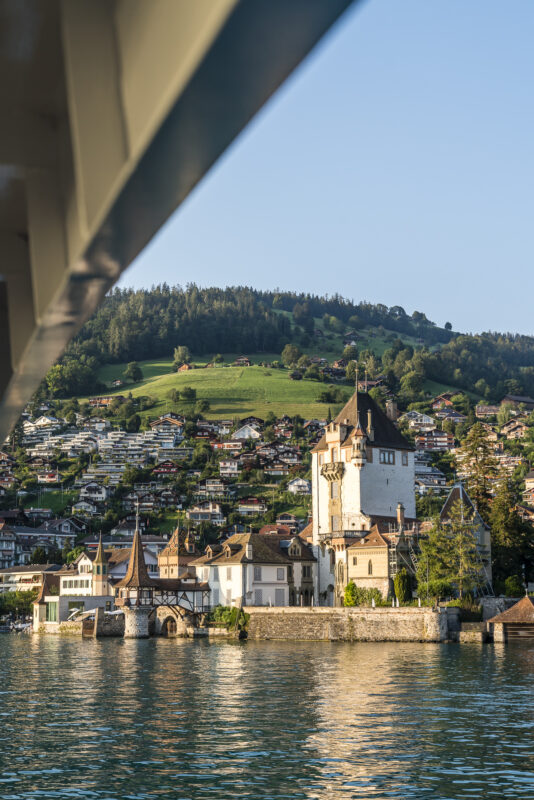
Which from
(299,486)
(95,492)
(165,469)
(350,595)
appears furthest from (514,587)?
(165,469)

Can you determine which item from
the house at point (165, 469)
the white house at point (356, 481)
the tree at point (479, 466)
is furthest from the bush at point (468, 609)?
the house at point (165, 469)

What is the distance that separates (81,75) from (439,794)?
800 inches

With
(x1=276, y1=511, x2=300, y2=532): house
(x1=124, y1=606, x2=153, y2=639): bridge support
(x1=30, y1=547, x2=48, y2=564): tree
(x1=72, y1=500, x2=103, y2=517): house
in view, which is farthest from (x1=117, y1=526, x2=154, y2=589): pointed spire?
(x1=72, y1=500, x2=103, y2=517): house

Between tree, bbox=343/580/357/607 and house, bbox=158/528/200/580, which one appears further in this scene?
house, bbox=158/528/200/580

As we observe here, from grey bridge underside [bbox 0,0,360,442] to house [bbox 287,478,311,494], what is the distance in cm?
16742

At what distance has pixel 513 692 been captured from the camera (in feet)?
129

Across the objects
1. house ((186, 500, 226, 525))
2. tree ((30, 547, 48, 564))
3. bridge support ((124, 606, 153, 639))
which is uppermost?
house ((186, 500, 226, 525))

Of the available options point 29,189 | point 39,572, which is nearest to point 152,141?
point 29,189

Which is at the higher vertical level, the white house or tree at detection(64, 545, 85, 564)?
the white house

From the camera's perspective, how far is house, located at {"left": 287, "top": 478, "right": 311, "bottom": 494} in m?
173

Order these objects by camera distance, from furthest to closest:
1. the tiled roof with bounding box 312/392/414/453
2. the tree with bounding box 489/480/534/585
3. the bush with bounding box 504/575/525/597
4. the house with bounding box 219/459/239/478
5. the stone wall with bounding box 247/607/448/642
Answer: the house with bounding box 219/459/239/478 < the tiled roof with bounding box 312/392/414/453 < the tree with bounding box 489/480/534/585 < the bush with bounding box 504/575/525/597 < the stone wall with bounding box 247/607/448/642

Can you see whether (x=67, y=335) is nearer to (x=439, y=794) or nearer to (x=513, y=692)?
(x=439, y=794)

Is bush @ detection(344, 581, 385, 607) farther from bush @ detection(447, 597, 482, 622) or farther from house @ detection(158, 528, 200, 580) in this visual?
house @ detection(158, 528, 200, 580)

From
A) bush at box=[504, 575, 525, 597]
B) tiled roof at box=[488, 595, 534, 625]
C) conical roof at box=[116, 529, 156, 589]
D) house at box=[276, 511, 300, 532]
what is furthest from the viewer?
house at box=[276, 511, 300, 532]
